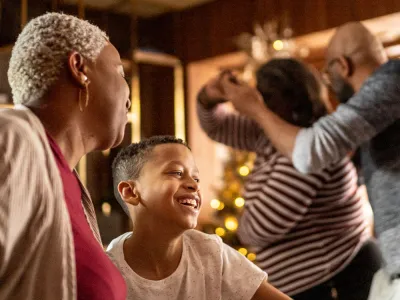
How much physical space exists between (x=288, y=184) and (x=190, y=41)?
3.36 m

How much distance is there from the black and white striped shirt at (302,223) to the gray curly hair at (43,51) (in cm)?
82

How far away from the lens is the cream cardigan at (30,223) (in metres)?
0.61

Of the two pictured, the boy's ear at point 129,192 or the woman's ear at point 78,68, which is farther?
the boy's ear at point 129,192

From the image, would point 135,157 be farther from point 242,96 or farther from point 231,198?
point 231,198

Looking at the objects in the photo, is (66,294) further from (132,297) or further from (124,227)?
(124,227)

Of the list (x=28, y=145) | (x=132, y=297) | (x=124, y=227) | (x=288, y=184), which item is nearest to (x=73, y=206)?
(x=28, y=145)

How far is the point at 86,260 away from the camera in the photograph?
0.69m

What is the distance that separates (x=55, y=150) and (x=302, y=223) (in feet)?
3.03

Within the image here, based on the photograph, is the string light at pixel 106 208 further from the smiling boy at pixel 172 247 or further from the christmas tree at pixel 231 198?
the smiling boy at pixel 172 247

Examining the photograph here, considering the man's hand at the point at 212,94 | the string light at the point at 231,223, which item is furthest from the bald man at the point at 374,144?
the string light at the point at 231,223

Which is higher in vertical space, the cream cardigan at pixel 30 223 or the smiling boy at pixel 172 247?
the cream cardigan at pixel 30 223

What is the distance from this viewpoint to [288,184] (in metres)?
1.49

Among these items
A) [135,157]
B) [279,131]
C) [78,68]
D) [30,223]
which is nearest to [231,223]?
[279,131]

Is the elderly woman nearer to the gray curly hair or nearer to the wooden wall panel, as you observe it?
the gray curly hair
